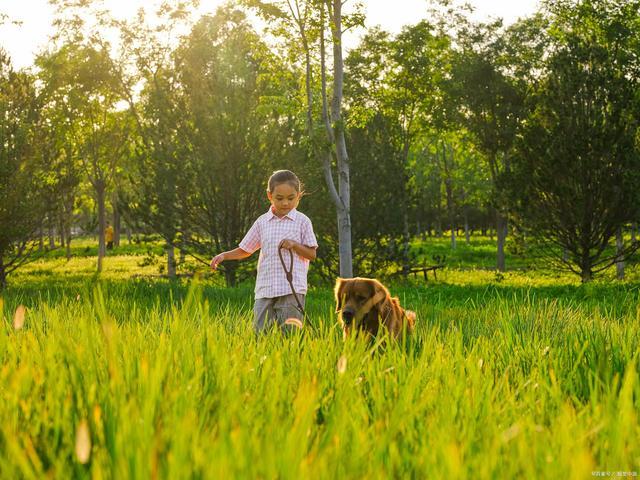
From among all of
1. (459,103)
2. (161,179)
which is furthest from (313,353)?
(459,103)

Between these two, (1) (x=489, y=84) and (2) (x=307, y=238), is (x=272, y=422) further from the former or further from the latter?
(1) (x=489, y=84)

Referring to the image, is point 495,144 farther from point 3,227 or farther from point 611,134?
point 3,227

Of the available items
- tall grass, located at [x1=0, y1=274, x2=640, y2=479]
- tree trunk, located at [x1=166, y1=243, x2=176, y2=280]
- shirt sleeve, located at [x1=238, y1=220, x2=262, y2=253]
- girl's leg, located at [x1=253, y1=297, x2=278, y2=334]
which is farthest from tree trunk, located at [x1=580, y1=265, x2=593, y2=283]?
tall grass, located at [x1=0, y1=274, x2=640, y2=479]

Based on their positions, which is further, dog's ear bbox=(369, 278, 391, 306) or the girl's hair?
the girl's hair

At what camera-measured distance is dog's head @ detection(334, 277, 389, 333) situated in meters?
5.17

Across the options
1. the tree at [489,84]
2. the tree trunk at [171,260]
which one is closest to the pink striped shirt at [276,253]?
the tree trunk at [171,260]

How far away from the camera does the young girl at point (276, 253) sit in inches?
214

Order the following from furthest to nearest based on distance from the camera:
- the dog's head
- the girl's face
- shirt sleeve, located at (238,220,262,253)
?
shirt sleeve, located at (238,220,262,253) < the girl's face < the dog's head

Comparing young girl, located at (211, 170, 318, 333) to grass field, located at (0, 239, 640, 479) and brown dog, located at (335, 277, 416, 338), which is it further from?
grass field, located at (0, 239, 640, 479)

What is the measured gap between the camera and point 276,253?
5582mm

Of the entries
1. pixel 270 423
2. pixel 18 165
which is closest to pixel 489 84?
pixel 18 165

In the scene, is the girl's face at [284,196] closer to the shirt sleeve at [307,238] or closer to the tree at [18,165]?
the shirt sleeve at [307,238]

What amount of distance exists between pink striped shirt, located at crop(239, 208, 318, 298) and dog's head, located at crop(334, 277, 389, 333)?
0.37 meters

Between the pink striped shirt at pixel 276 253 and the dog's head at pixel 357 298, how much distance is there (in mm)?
374
